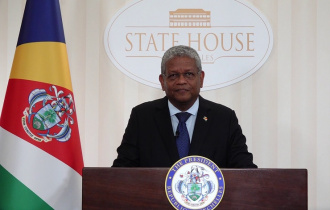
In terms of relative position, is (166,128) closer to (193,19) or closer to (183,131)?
(183,131)

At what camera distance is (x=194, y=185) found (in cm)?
152

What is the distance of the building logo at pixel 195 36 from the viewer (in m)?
2.96

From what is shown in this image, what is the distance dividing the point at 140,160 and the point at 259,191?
769mm

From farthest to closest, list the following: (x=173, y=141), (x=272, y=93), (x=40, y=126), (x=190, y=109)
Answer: (x=272, y=93), (x=40, y=126), (x=190, y=109), (x=173, y=141)

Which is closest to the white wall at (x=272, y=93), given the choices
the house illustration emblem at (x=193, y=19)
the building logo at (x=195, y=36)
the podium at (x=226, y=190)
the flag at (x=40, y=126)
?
the building logo at (x=195, y=36)

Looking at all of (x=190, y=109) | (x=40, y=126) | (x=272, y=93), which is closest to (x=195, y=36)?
(x=272, y=93)

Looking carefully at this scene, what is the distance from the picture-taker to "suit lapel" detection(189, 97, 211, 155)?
209 cm

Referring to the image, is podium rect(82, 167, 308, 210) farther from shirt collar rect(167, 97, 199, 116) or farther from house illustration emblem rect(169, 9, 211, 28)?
house illustration emblem rect(169, 9, 211, 28)

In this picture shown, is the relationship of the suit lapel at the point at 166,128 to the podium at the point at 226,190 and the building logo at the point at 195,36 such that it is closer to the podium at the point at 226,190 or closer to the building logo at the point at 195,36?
the podium at the point at 226,190

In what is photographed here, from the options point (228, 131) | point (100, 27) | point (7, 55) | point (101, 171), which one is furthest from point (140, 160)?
point (7, 55)

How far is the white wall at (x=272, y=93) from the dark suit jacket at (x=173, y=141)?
2.39 ft

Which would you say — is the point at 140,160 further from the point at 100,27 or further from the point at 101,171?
the point at 100,27

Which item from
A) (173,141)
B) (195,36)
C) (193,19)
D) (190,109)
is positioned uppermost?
(193,19)

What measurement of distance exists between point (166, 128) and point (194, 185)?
691 mm
